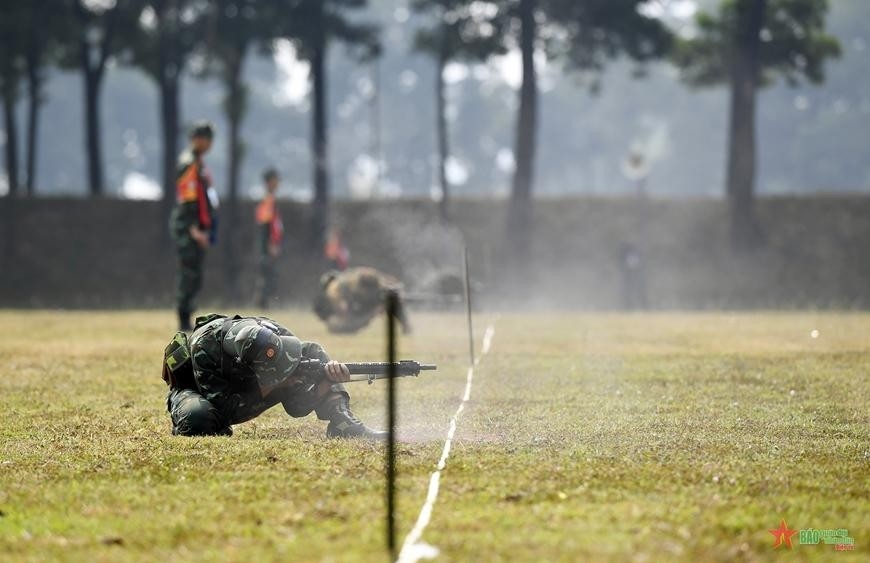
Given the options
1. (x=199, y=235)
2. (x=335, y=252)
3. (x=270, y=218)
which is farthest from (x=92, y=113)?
(x=199, y=235)

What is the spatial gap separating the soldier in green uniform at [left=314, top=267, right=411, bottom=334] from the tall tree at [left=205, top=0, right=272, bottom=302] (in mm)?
17113

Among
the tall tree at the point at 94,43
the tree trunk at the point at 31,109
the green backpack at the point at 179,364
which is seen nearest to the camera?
the green backpack at the point at 179,364

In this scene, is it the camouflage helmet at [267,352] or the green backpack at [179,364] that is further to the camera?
the green backpack at [179,364]

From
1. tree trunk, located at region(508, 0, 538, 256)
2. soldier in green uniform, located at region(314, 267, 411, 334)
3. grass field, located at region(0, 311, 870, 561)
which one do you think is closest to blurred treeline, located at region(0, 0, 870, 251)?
tree trunk, located at region(508, 0, 538, 256)

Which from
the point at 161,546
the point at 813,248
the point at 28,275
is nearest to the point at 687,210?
the point at 813,248

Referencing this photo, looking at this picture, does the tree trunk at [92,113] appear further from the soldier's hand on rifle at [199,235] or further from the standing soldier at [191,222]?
the soldier's hand on rifle at [199,235]

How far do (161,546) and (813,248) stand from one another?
36.2m

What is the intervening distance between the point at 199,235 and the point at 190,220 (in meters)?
0.28

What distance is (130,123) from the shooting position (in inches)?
3826

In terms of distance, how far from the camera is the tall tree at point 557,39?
38.0 meters

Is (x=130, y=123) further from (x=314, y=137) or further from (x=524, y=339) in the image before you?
(x=524, y=339)

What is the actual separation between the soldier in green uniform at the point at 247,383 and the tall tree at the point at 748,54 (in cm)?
2985

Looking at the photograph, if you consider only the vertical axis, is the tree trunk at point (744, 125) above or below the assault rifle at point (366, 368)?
above

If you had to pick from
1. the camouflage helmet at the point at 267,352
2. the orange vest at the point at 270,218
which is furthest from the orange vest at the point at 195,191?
the camouflage helmet at the point at 267,352
